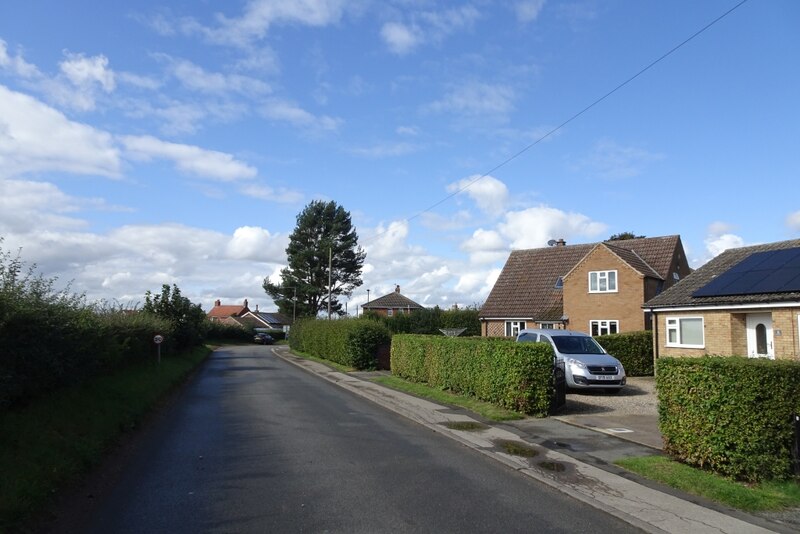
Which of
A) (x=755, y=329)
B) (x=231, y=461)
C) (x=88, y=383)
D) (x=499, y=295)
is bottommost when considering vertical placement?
(x=231, y=461)

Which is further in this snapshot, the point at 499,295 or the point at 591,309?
the point at 499,295

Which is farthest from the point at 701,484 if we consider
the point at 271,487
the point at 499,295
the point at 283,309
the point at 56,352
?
the point at 283,309

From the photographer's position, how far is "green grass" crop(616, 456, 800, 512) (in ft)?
22.3

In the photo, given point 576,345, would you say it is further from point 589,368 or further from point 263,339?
point 263,339

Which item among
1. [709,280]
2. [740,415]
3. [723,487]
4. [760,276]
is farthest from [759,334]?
[723,487]

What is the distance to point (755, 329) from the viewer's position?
2017 centimetres

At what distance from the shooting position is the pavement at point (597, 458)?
6.34 meters

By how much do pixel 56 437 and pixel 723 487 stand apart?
9.05 m

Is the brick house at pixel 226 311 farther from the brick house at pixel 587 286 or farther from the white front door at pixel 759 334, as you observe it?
the white front door at pixel 759 334

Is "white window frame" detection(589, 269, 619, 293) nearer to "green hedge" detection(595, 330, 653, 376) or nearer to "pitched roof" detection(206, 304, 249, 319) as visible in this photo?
"green hedge" detection(595, 330, 653, 376)

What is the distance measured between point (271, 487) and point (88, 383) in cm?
761

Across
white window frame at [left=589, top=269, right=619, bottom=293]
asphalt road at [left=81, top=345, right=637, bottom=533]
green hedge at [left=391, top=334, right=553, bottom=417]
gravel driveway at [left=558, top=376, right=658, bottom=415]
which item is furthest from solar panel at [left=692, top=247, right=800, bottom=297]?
asphalt road at [left=81, top=345, right=637, bottom=533]

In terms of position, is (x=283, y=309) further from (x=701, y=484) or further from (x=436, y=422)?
(x=701, y=484)

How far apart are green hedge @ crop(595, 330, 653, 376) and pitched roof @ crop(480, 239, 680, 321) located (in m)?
8.41
